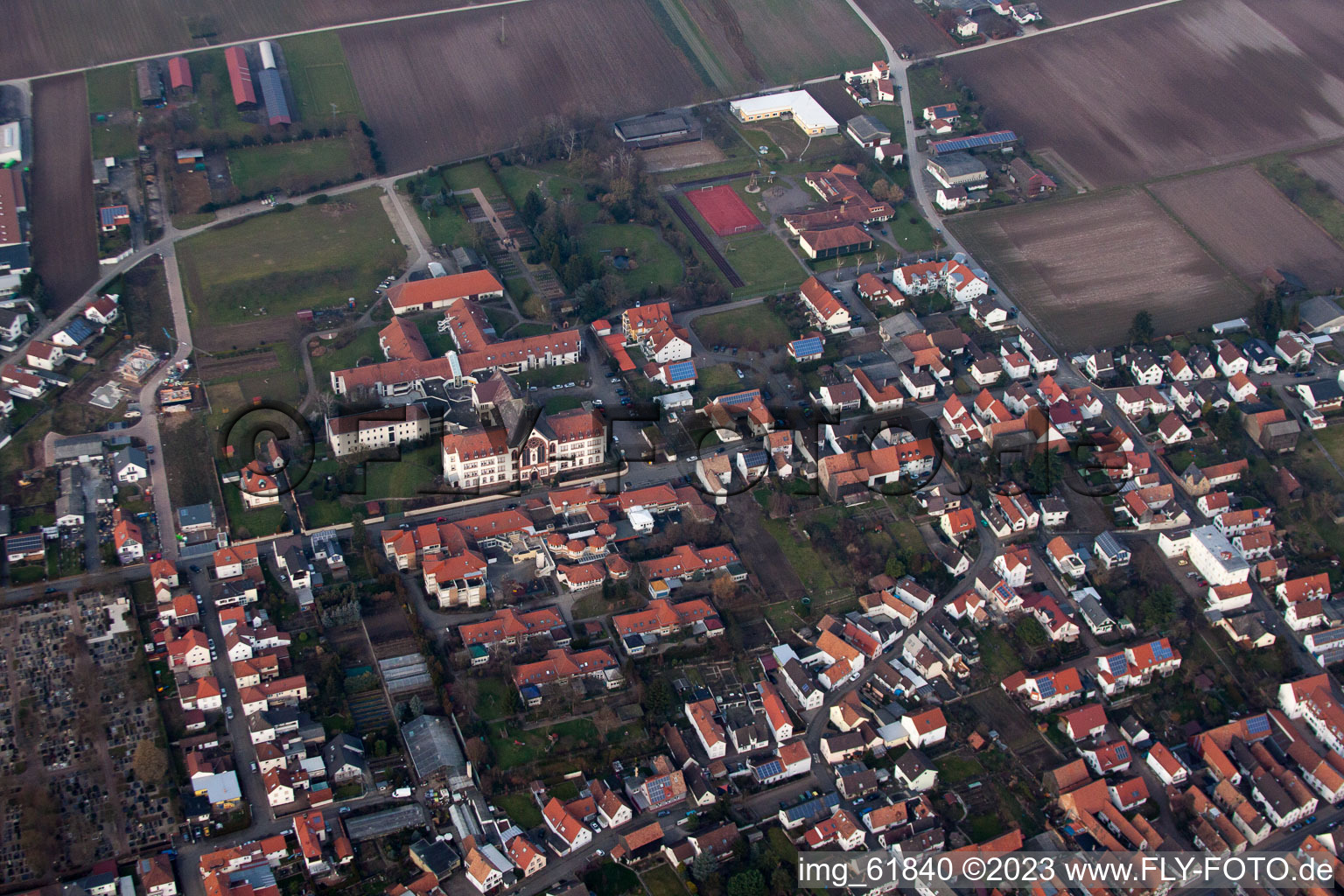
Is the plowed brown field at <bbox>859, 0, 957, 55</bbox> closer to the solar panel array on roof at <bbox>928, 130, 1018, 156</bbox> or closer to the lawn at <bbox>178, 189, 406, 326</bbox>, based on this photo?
the solar panel array on roof at <bbox>928, 130, 1018, 156</bbox>

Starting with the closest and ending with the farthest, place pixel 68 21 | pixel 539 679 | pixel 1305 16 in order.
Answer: pixel 539 679, pixel 68 21, pixel 1305 16

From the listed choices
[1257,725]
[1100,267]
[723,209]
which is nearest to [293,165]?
[723,209]

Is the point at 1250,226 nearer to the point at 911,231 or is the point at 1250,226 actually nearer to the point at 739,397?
the point at 911,231

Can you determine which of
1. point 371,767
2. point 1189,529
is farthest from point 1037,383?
point 371,767

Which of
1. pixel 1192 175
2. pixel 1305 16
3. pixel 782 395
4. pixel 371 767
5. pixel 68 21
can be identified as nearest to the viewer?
pixel 371 767

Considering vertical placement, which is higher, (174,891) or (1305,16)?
(1305,16)

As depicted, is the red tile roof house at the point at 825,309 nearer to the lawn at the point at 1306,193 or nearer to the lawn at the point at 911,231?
the lawn at the point at 911,231

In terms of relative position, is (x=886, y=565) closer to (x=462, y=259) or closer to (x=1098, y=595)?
(x=1098, y=595)

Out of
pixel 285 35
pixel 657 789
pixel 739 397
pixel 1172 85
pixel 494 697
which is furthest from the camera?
pixel 1172 85
